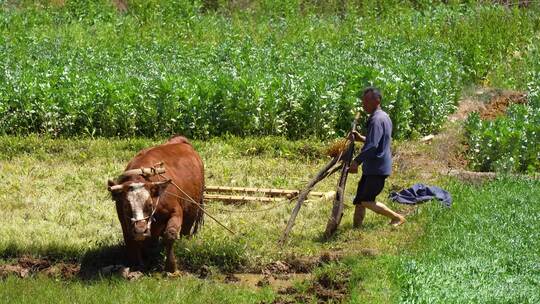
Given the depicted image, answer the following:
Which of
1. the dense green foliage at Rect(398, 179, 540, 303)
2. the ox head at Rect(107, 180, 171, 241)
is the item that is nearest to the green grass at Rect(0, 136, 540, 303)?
the dense green foliage at Rect(398, 179, 540, 303)

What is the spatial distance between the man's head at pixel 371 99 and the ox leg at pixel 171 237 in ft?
9.56

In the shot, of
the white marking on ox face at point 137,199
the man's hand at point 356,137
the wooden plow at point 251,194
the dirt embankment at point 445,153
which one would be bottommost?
the dirt embankment at point 445,153

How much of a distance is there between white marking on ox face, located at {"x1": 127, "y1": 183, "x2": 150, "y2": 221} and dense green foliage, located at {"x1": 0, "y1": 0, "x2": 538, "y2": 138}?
24.9ft

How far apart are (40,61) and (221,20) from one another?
33.4ft

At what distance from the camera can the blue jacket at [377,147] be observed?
42.3 ft

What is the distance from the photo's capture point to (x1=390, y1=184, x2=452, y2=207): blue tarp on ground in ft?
48.0

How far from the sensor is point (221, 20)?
1232 inches

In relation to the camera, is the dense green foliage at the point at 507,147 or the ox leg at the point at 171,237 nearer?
the ox leg at the point at 171,237

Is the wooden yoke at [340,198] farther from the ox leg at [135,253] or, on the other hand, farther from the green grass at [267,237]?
the ox leg at [135,253]

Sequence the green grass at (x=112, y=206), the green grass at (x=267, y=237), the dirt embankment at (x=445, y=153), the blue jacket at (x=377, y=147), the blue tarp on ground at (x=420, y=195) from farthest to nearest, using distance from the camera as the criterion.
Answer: the dirt embankment at (x=445, y=153) < the blue tarp on ground at (x=420, y=195) < the blue jacket at (x=377, y=147) < the green grass at (x=112, y=206) < the green grass at (x=267, y=237)

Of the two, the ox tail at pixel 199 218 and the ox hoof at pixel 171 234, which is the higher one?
the ox hoof at pixel 171 234

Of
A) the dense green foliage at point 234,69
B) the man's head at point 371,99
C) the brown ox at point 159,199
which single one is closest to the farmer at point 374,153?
the man's head at point 371,99

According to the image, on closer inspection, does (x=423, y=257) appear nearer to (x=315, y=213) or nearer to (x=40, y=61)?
(x=315, y=213)

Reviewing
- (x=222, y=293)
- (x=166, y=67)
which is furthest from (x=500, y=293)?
(x=166, y=67)
